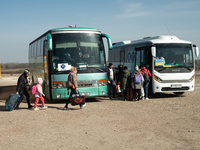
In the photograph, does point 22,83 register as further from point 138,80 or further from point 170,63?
point 170,63

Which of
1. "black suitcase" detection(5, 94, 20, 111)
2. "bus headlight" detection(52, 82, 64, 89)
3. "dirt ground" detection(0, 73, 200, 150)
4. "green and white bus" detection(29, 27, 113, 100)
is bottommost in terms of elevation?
"dirt ground" detection(0, 73, 200, 150)

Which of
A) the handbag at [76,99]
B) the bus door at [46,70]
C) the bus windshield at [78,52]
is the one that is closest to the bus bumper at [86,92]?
the bus door at [46,70]

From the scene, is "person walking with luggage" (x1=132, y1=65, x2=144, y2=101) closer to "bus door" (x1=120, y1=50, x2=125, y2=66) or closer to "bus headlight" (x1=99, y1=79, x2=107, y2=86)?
"bus headlight" (x1=99, y1=79, x2=107, y2=86)

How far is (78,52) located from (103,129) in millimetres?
5934

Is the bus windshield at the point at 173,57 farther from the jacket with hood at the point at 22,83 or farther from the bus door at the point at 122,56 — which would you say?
the jacket with hood at the point at 22,83

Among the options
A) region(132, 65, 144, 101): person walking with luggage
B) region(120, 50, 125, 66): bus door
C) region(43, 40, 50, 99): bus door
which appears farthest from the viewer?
region(120, 50, 125, 66): bus door

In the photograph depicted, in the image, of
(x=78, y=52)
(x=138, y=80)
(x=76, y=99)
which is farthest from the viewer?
(x=138, y=80)

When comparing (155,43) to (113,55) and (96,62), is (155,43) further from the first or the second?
(113,55)

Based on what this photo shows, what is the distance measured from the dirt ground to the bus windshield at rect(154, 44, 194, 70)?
3.81 m

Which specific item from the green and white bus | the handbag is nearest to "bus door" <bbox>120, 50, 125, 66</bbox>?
the green and white bus

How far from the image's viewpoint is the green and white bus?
1288 cm

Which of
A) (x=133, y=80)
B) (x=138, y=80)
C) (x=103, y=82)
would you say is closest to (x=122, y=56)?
(x=133, y=80)

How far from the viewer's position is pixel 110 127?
814 cm

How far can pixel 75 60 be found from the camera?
13047 millimetres
